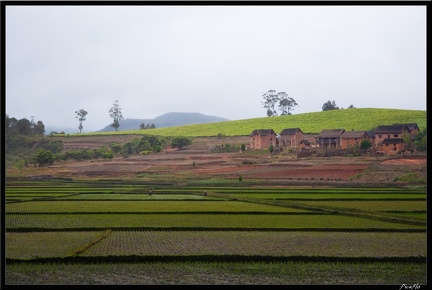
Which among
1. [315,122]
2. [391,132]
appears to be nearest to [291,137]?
[391,132]

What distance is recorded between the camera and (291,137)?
117ft

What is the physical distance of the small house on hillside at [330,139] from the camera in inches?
1308

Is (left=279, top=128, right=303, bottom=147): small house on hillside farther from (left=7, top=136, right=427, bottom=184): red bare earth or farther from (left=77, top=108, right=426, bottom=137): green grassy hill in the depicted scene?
(left=77, top=108, right=426, bottom=137): green grassy hill

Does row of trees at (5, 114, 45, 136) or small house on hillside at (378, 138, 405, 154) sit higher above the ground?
row of trees at (5, 114, 45, 136)

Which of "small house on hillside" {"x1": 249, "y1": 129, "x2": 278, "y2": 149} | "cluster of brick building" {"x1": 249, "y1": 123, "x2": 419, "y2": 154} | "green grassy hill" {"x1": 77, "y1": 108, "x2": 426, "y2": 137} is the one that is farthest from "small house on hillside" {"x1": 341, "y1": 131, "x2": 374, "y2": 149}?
"small house on hillside" {"x1": 249, "y1": 129, "x2": 278, "y2": 149}

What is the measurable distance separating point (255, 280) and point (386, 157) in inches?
930

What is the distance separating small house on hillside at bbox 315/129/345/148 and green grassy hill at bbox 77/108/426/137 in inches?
89.4

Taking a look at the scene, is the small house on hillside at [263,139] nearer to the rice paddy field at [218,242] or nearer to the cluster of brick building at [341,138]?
the cluster of brick building at [341,138]

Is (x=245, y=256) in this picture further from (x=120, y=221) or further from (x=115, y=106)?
(x=115, y=106)

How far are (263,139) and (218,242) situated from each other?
24.4 metres

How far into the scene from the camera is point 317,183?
2692cm

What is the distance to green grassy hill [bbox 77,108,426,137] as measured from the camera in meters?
38.8

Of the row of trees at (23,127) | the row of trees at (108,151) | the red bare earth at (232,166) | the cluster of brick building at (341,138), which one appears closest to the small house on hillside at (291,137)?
the cluster of brick building at (341,138)

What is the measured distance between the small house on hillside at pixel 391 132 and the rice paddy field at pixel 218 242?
12.8m
